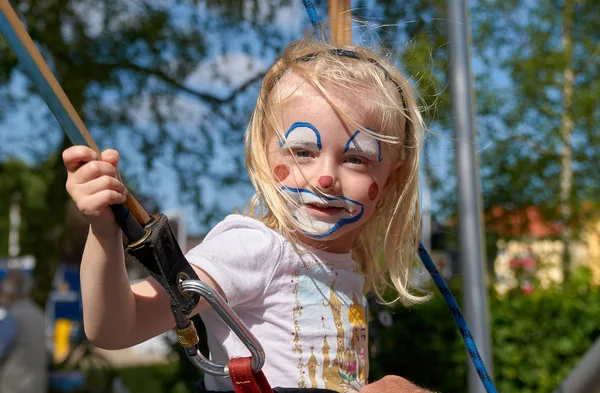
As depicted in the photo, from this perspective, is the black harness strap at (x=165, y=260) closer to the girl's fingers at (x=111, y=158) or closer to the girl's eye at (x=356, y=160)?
the girl's fingers at (x=111, y=158)

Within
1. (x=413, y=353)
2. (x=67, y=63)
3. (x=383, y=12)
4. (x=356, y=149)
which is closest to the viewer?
(x=356, y=149)

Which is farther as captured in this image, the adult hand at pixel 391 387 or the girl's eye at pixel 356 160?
the girl's eye at pixel 356 160

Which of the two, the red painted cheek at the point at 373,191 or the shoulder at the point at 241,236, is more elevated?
the red painted cheek at the point at 373,191

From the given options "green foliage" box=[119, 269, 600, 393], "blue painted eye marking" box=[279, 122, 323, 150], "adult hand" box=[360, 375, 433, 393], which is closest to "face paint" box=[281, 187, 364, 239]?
"blue painted eye marking" box=[279, 122, 323, 150]

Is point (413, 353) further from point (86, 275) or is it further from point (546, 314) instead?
point (86, 275)

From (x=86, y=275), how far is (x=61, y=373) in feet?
25.9

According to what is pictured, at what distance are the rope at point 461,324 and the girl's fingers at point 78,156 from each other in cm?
88

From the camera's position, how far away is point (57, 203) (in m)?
8.02

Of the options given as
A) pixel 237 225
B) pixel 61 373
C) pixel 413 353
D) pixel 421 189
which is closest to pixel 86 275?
pixel 237 225

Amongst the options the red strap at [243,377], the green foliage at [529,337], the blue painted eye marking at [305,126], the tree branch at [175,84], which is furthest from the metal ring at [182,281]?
the tree branch at [175,84]

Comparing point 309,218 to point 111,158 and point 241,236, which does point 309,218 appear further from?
point 111,158

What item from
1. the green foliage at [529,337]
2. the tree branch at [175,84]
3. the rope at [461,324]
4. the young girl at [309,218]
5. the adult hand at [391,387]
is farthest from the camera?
the tree branch at [175,84]

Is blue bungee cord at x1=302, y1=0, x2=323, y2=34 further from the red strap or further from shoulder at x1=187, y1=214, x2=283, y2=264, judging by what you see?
the red strap

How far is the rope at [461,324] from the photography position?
1.64m
